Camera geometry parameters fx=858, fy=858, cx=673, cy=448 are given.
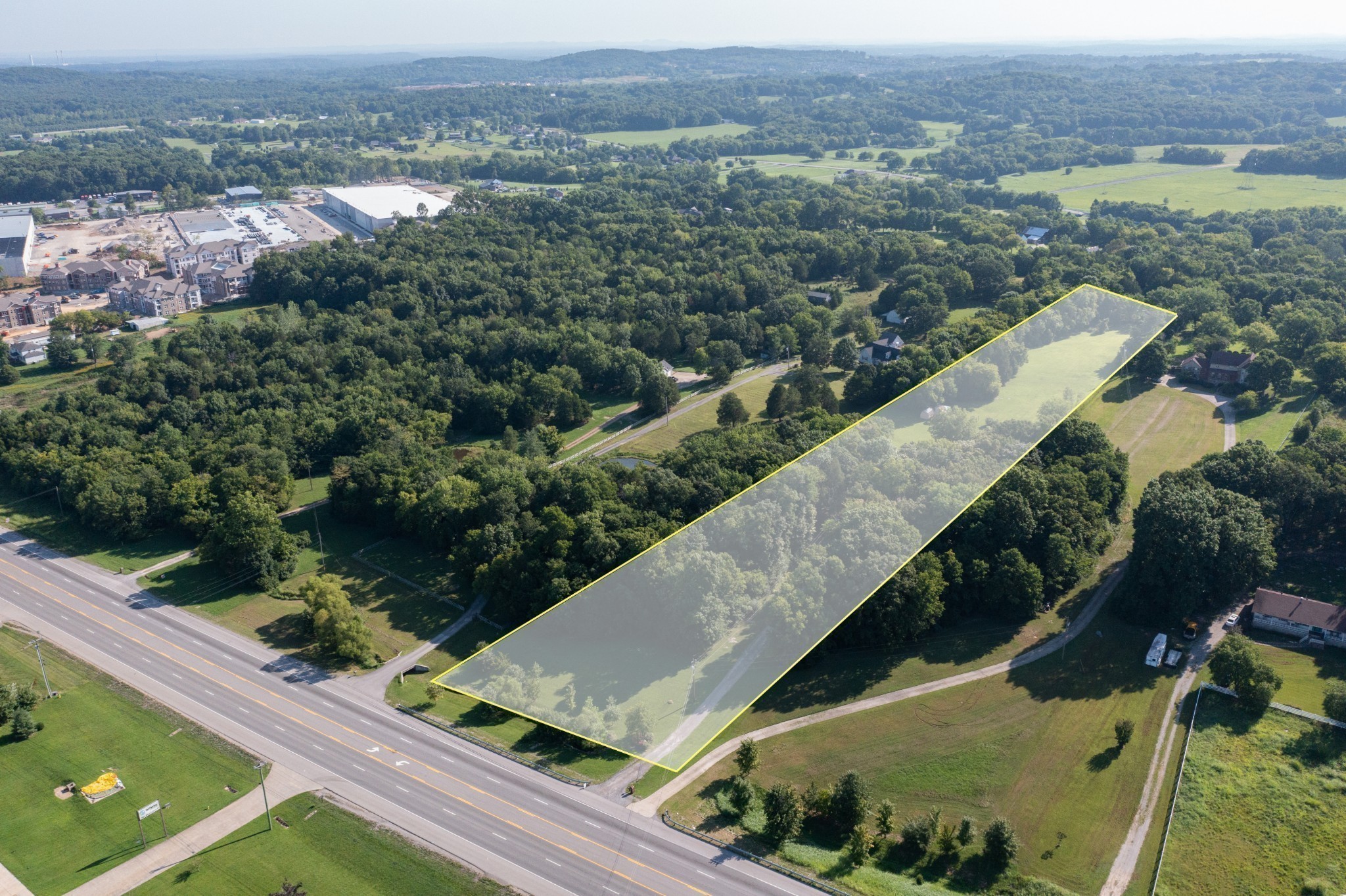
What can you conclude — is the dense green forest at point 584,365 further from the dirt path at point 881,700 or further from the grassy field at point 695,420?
the grassy field at point 695,420

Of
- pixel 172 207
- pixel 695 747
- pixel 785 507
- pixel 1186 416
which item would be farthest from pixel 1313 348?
pixel 172 207

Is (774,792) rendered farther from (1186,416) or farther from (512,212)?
(512,212)

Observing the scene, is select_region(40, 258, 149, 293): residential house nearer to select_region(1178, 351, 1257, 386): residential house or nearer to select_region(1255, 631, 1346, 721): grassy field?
select_region(1178, 351, 1257, 386): residential house

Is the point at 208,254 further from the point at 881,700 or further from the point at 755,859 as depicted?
the point at 755,859

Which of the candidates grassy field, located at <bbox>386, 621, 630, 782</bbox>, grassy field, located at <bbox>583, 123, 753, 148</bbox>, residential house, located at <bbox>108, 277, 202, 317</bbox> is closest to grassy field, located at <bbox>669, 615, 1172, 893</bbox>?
grassy field, located at <bbox>386, 621, 630, 782</bbox>

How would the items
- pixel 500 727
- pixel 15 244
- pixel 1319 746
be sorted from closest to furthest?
pixel 1319 746 → pixel 500 727 → pixel 15 244

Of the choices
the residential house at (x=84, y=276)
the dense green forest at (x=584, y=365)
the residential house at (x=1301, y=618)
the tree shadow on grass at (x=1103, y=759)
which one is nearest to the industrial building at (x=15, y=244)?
the residential house at (x=84, y=276)

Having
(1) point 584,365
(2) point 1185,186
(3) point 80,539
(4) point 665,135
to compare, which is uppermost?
(4) point 665,135

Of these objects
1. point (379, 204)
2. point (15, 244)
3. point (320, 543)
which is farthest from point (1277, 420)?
point (15, 244)
